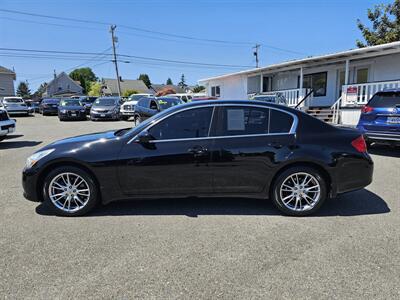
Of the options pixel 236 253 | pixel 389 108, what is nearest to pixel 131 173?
pixel 236 253

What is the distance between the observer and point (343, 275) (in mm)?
2828

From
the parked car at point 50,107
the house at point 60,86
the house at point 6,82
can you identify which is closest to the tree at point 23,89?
the house at point 60,86

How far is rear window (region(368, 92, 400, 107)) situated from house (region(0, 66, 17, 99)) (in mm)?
46589

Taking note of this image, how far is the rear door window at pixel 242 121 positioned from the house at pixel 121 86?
6982cm

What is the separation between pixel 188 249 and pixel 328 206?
2.44m

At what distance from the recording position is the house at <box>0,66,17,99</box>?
138ft

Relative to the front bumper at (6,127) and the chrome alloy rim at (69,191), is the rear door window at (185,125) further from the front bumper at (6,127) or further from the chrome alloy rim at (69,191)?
the front bumper at (6,127)

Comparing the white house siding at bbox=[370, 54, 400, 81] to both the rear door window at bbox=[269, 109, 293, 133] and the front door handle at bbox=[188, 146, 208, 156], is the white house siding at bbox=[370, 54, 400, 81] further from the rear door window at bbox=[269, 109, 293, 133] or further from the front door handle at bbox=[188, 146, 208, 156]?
the front door handle at bbox=[188, 146, 208, 156]

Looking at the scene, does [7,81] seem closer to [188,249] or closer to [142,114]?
[142,114]

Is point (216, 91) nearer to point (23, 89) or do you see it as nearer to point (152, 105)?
point (152, 105)

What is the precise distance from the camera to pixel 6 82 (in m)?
42.9

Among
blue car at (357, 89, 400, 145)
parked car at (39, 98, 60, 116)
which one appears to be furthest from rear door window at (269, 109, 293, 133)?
parked car at (39, 98, 60, 116)

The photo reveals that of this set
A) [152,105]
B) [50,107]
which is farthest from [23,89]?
[152,105]

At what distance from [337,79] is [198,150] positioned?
48.6 ft
